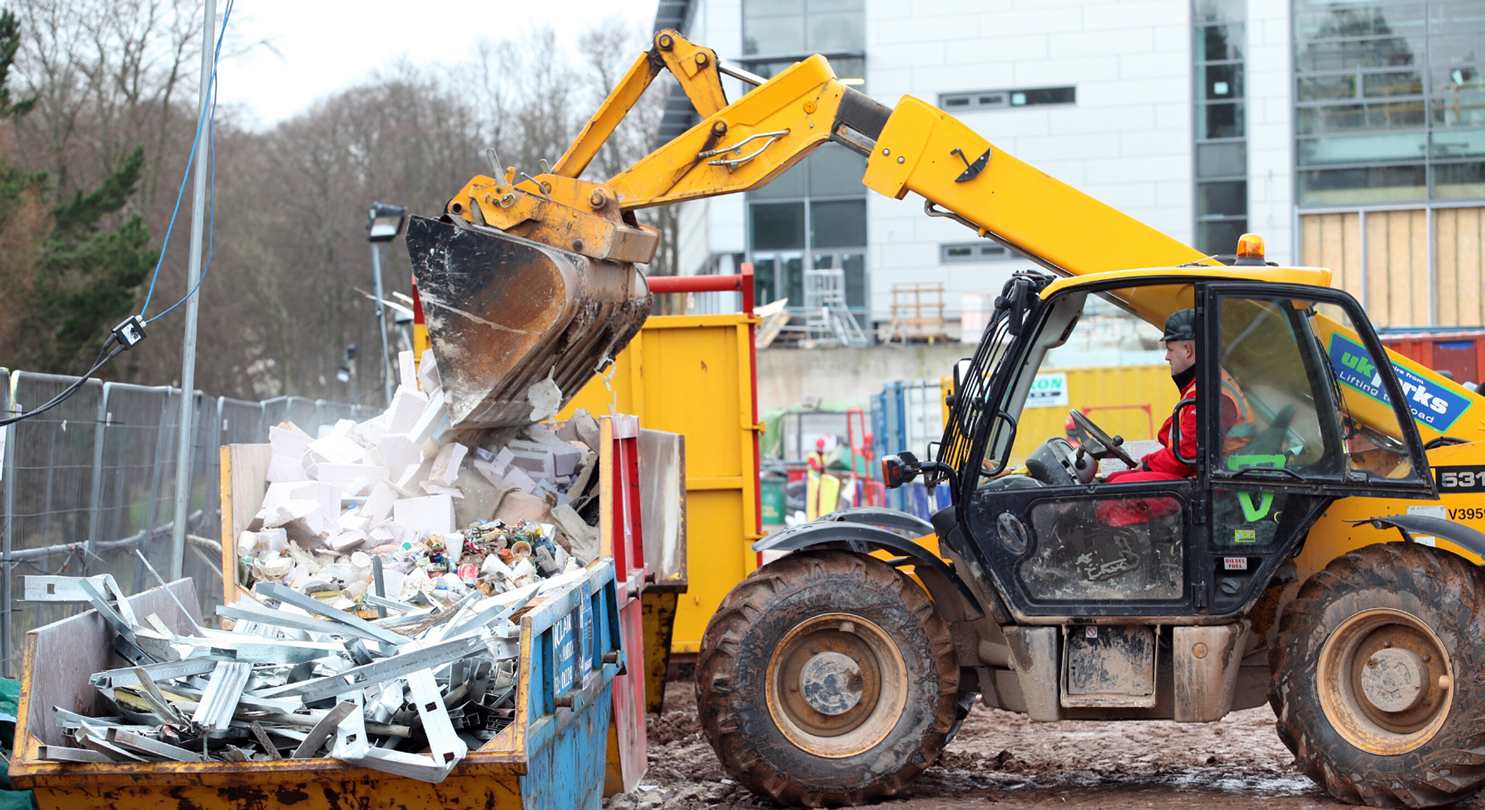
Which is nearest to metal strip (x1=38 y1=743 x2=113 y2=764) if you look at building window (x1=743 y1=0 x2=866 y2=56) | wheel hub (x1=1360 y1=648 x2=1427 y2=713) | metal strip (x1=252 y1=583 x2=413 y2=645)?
metal strip (x1=252 y1=583 x2=413 y2=645)

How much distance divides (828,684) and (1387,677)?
2.21m

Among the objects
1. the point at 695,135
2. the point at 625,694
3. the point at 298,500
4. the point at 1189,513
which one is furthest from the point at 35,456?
the point at 1189,513

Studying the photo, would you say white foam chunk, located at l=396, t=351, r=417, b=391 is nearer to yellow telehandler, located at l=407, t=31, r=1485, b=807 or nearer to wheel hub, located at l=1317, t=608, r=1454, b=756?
yellow telehandler, located at l=407, t=31, r=1485, b=807

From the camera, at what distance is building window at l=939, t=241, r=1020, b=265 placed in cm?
3344

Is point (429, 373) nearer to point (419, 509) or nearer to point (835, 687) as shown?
point (419, 509)

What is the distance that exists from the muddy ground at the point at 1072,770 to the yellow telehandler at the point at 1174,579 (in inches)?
14.3

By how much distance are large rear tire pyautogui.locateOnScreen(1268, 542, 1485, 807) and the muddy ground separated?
27 centimetres

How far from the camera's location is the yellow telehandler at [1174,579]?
17.3 ft

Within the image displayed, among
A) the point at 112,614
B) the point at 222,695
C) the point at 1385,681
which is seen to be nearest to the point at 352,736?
the point at 222,695

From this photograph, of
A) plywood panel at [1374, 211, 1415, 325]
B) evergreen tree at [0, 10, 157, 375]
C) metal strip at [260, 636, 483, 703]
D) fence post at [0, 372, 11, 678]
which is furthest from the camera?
plywood panel at [1374, 211, 1415, 325]

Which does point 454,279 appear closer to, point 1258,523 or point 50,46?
point 1258,523

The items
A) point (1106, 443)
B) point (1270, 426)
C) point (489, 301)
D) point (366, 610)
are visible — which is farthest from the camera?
point (489, 301)

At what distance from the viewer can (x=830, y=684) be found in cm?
A: 565

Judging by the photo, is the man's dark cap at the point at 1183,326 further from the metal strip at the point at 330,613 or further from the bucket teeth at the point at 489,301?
the metal strip at the point at 330,613
